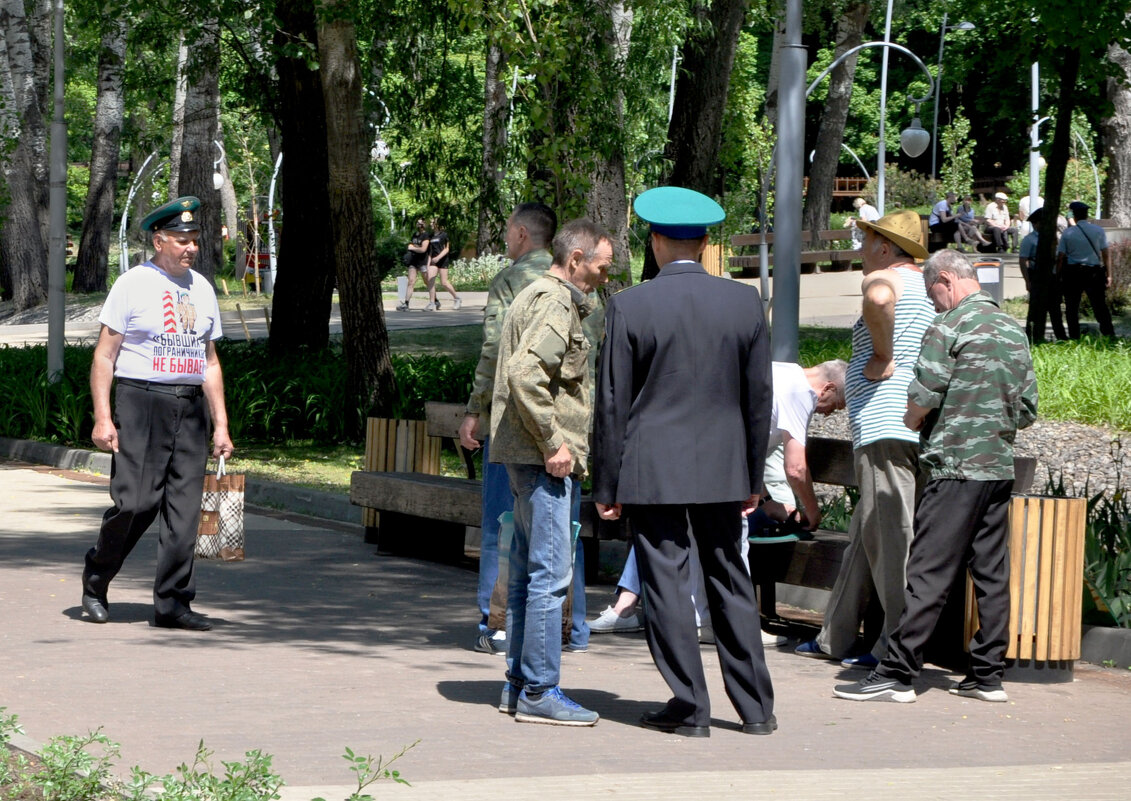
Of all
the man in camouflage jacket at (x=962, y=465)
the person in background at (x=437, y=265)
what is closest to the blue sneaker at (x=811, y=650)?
the man in camouflage jacket at (x=962, y=465)

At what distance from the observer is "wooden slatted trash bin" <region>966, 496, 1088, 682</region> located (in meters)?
7.29

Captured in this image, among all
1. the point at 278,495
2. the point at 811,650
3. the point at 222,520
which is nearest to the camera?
the point at 811,650

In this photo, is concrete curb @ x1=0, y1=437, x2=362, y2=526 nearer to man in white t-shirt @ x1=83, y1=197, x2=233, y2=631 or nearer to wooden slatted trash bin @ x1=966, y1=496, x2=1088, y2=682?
man in white t-shirt @ x1=83, y1=197, x2=233, y2=631

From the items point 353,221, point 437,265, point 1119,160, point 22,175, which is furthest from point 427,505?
point 22,175

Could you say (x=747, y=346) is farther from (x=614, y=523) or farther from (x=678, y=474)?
(x=614, y=523)

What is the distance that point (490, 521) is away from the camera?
7.77 m

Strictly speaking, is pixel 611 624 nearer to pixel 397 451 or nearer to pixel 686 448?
pixel 686 448

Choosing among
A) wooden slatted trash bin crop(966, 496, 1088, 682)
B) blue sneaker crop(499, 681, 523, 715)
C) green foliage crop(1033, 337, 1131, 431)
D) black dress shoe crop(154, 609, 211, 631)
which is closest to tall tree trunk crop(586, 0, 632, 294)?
green foliage crop(1033, 337, 1131, 431)

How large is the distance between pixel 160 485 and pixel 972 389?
3758 mm

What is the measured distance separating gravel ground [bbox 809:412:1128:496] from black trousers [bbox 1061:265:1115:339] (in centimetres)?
674

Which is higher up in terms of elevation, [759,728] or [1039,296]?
[1039,296]

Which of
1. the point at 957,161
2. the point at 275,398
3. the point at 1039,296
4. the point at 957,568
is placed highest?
the point at 957,161

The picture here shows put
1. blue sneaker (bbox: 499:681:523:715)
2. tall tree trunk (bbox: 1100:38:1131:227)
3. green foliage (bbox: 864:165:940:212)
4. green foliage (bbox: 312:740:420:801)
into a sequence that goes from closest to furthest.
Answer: green foliage (bbox: 312:740:420:801), blue sneaker (bbox: 499:681:523:715), tall tree trunk (bbox: 1100:38:1131:227), green foliage (bbox: 864:165:940:212)

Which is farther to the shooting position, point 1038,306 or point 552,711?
point 1038,306
